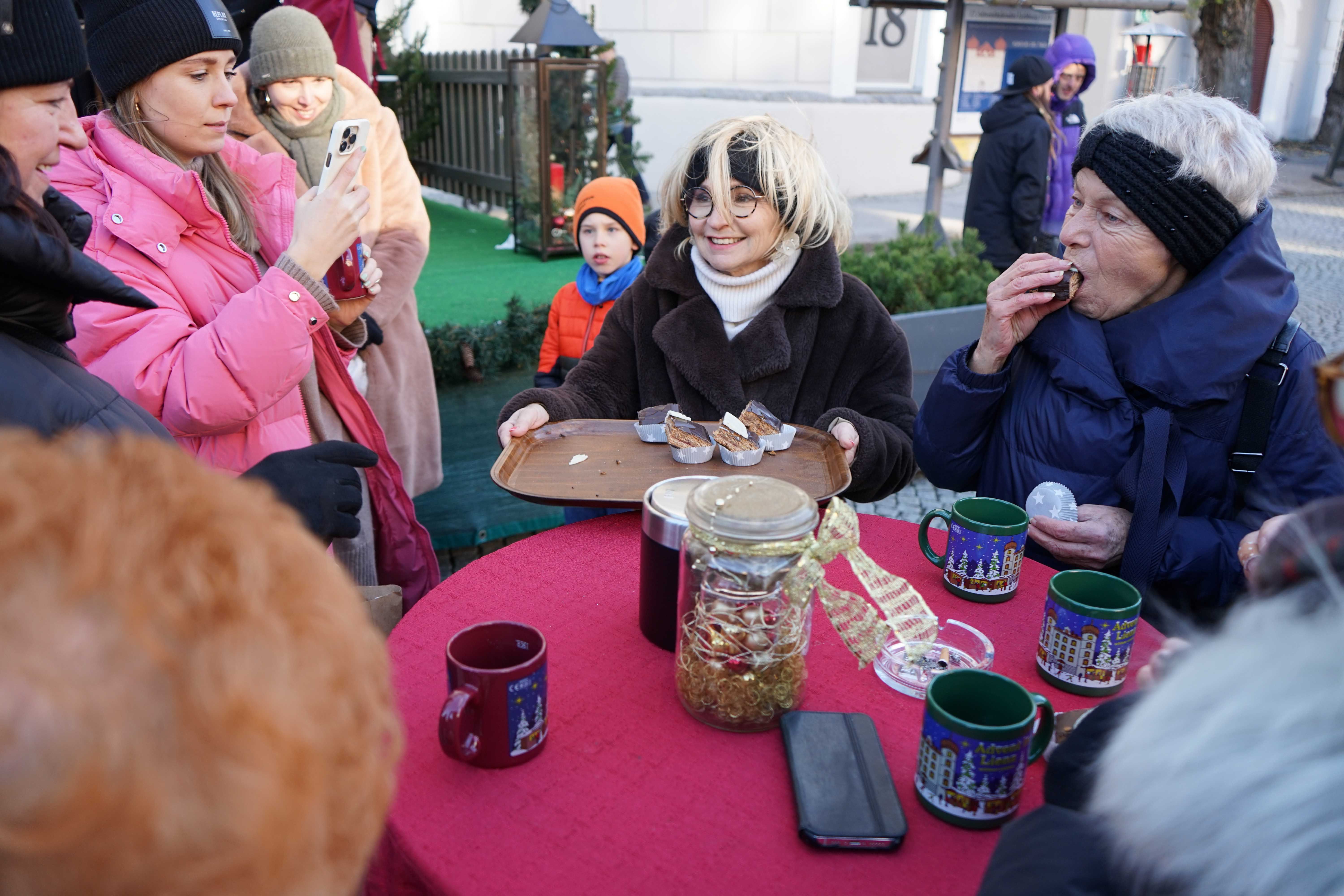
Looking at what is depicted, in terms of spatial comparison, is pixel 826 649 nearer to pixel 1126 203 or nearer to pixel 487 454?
pixel 1126 203

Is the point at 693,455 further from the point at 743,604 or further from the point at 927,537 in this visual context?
the point at 743,604

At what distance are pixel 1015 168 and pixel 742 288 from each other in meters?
4.11

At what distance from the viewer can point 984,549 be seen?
5.57 ft

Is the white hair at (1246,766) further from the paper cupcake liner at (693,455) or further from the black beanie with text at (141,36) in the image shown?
the black beanie with text at (141,36)

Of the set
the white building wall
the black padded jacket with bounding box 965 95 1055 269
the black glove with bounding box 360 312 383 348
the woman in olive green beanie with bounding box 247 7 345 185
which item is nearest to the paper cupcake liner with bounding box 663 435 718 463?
the black glove with bounding box 360 312 383 348

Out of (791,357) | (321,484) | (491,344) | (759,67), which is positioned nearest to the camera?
(321,484)

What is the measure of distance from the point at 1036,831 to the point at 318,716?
0.66 m

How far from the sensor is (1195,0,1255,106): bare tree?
53.2 ft

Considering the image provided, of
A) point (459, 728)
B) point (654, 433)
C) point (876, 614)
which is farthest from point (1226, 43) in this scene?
point (459, 728)

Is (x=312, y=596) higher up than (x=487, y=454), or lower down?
higher up

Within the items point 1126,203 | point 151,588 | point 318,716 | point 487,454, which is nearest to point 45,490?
point 151,588

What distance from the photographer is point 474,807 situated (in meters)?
1.18

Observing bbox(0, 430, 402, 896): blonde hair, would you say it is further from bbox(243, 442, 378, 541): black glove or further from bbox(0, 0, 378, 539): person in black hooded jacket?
bbox(243, 442, 378, 541): black glove

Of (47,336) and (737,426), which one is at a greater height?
(47,336)
